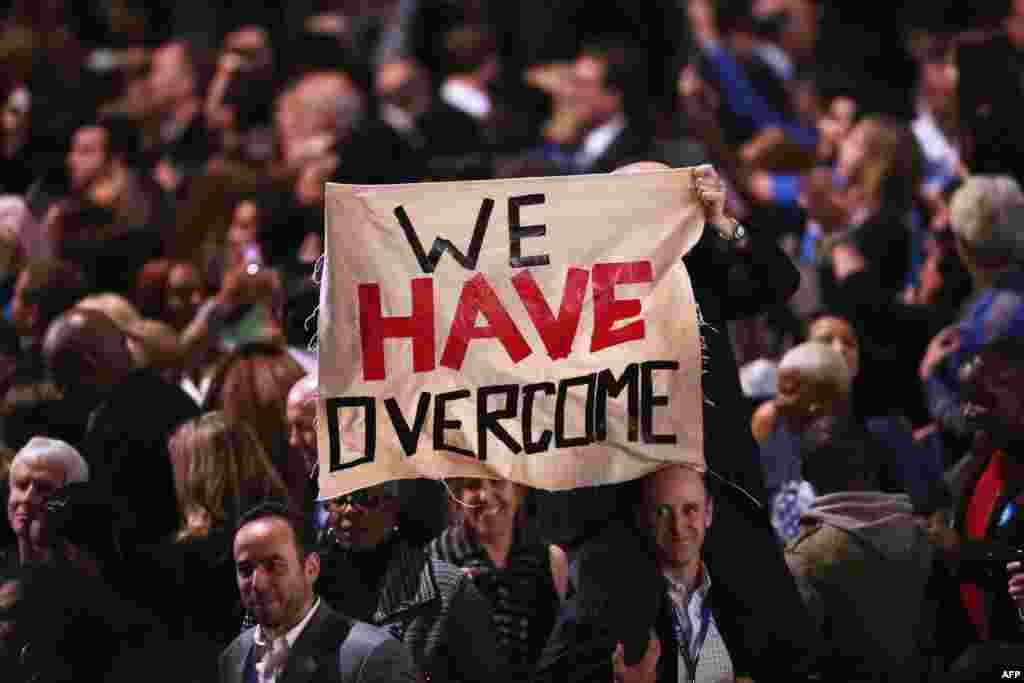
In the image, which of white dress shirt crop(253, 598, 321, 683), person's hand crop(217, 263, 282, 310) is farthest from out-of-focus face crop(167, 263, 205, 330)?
white dress shirt crop(253, 598, 321, 683)

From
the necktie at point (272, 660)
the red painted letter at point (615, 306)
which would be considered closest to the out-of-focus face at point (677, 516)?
the red painted letter at point (615, 306)

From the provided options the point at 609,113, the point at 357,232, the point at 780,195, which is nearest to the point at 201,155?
the point at 609,113

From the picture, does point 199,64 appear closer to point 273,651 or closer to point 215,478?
point 215,478

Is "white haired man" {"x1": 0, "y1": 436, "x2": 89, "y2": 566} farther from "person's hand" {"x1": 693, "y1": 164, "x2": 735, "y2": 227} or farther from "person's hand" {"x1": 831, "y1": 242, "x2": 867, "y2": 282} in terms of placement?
"person's hand" {"x1": 831, "y1": 242, "x2": 867, "y2": 282}

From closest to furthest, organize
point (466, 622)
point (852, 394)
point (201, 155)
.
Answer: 1. point (466, 622)
2. point (852, 394)
3. point (201, 155)

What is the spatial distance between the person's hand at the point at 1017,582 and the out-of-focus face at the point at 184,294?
4.42 m

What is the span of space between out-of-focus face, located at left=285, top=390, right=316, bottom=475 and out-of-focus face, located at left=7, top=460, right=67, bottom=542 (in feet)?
2.74

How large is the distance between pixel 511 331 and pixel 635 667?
1100 millimetres

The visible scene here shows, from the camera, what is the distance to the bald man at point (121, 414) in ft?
28.3

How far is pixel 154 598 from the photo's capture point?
829cm

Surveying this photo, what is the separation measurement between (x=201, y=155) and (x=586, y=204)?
6535mm

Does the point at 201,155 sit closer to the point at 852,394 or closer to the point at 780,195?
the point at 780,195

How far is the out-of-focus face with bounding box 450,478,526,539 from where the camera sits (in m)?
8.02

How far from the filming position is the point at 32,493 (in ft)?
26.6
